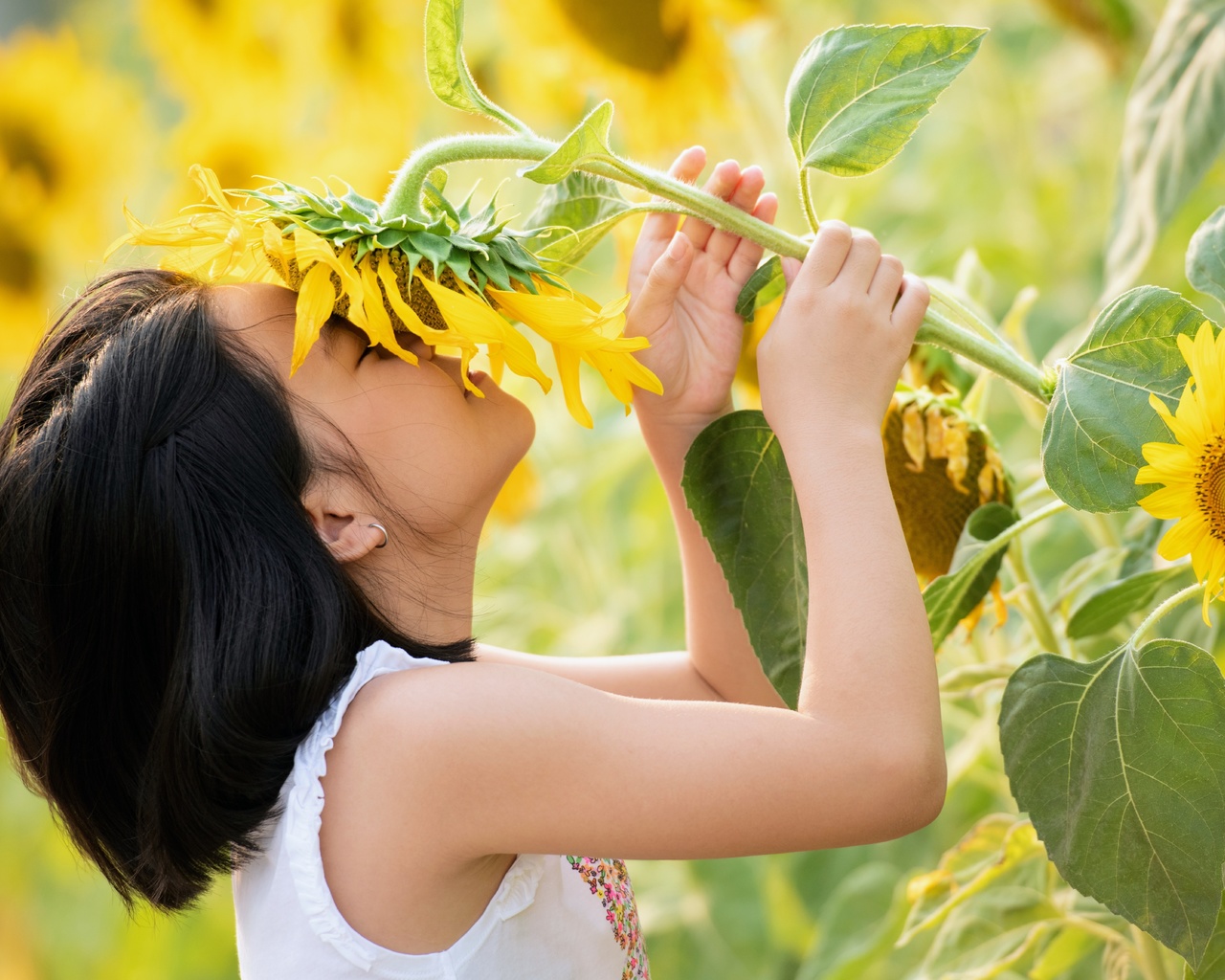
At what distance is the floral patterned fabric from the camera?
699mm

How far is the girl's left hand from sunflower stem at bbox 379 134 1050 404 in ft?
0.22

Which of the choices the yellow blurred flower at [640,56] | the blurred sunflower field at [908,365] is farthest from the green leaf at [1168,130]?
the yellow blurred flower at [640,56]

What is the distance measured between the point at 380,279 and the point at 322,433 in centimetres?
12

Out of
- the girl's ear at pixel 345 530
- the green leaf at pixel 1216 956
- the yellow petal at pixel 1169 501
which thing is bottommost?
the green leaf at pixel 1216 956

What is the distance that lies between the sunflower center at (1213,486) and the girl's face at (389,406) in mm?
308

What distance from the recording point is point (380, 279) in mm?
507

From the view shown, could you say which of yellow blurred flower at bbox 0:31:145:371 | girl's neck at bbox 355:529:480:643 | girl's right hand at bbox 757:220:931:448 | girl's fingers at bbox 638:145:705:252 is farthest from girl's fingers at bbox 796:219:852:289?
yellow blurred flower at bbox 0:31:145:371

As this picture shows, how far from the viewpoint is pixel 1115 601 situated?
60 cm

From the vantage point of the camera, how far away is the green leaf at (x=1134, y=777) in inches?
19.8

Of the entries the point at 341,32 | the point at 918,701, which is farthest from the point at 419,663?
the point at 341,32

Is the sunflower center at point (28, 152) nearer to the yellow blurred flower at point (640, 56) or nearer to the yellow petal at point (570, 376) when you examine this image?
the yellow blurred flower at point (640, 56)

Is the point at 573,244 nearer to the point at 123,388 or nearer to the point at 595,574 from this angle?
the point at 123,388

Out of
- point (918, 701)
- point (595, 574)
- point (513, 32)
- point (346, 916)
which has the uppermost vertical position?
point (513, 32)

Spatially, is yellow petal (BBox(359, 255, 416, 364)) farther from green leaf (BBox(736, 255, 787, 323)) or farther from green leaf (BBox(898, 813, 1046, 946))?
green leaf (BBox(898, 813, 1046, 946))
